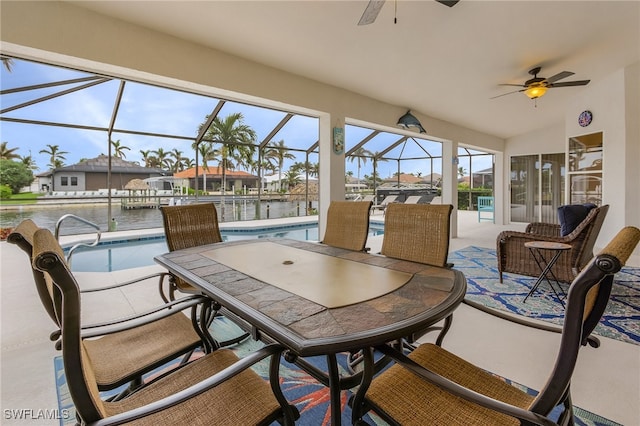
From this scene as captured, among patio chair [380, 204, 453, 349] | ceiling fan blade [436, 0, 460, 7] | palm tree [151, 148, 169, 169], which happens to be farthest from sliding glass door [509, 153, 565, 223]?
palm tree [151, 148, 169, 169]

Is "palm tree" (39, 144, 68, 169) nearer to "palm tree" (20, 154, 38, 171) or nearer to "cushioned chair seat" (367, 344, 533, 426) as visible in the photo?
"palm tree" (20, 154, 38, 171)

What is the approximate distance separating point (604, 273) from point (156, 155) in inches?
411

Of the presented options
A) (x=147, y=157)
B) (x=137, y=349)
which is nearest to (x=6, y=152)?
(x=147, y=157)

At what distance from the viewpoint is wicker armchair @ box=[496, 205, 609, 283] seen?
10.1ft

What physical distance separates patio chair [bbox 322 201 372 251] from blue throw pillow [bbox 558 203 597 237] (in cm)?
304

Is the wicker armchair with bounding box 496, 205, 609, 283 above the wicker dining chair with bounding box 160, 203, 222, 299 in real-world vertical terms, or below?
below

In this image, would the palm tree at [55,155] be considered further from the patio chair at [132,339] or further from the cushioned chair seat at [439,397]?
the cushioned chair seat at [439,397]

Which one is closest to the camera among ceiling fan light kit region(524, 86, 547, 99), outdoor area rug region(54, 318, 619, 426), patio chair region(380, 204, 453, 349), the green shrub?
outdoor area rug region(54, 318, 619, 426)

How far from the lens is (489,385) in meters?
1.15

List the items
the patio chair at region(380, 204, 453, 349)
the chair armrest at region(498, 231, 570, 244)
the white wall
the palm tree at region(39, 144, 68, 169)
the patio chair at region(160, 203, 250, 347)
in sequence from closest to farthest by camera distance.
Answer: the patio chair at region(380, 204, 453, 349) < the patio chair at region(160, 203, 250, 347) < the chair armrest at region(498, 231, 570, 244) < the white wall < the palm tree at region(39, 144, 68, 169)

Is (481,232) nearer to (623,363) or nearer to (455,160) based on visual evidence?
(455,160)

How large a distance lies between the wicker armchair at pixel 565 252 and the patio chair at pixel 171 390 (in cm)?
344

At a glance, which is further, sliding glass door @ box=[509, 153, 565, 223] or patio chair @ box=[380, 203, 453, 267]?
sliding glass door @ box=[509, 153, 565, 223]

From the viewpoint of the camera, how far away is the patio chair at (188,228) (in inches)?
93.9
